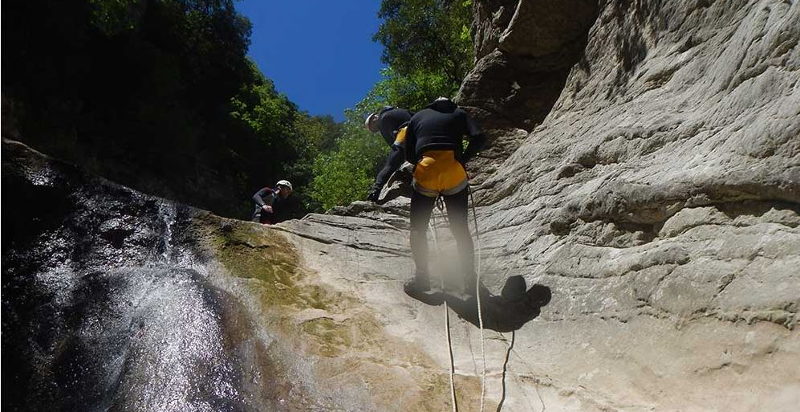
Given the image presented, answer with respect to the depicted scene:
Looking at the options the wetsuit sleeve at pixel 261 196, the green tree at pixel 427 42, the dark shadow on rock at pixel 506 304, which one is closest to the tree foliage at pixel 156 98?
the wetsuit sleeve at pixel 261 196

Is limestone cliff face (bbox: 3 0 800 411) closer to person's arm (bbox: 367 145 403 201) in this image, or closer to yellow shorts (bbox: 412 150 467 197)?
person's arm (bbox: 367 145 403 201)

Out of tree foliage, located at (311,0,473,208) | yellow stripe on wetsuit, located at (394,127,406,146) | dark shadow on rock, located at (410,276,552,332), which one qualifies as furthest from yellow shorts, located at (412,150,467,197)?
tree foliage, located at (311,0,473,208)

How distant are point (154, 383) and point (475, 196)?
5.57m

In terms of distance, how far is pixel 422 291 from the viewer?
5594 mm

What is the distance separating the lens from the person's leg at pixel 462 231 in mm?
5625

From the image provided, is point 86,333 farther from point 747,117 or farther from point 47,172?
point 747,117

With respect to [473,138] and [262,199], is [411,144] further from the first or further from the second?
[262,199]

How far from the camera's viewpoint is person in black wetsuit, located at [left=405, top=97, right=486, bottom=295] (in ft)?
18.0

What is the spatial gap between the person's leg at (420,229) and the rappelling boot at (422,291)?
11 millimetres

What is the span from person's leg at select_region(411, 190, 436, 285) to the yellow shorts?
0.36 ft

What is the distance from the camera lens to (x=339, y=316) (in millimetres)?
5035

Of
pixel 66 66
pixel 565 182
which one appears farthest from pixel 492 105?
pixel 66 66

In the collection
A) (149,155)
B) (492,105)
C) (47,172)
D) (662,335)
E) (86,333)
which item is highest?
(149,155)

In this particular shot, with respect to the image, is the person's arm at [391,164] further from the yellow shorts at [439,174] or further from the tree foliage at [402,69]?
the tree foliage at [402,69]
